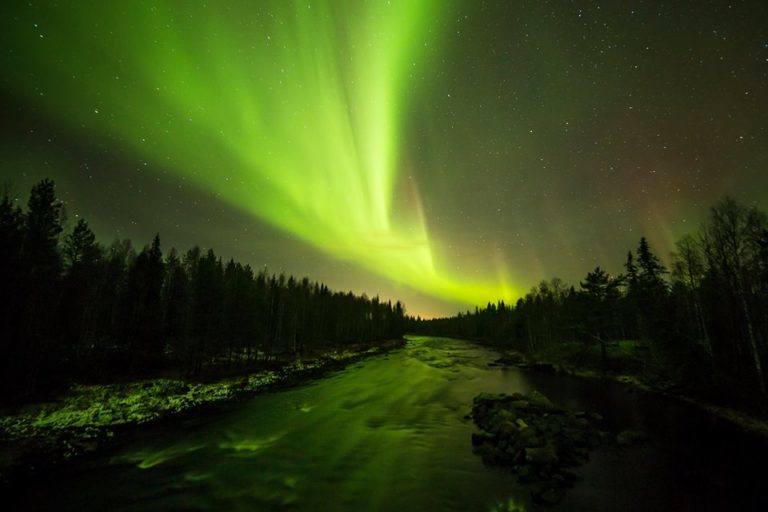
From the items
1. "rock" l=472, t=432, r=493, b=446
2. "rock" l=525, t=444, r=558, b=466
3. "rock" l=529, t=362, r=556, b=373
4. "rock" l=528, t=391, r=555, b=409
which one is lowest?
"rock" l=529, t=362, r=556, b=373

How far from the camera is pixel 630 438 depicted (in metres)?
18.8

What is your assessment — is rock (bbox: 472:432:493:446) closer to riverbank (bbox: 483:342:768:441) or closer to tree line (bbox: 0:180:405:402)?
riverbank (bbox: 483:342:768:441)

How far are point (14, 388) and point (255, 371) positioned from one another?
24.1 meters

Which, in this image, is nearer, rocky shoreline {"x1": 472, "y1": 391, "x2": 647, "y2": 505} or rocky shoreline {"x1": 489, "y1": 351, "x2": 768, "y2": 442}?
rocky shoreline {"x1": 472, "y1": 391, "x2": 647, "y2": 505}

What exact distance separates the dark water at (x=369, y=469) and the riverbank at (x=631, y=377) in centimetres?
168

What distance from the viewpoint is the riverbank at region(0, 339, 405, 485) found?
15.6 m

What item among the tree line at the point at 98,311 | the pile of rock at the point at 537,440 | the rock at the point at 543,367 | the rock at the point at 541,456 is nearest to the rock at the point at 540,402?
the pile of rock at the point at 537,440

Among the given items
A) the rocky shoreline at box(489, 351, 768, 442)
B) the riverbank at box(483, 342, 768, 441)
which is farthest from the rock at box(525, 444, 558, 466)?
the riverbank at box(483, 342, 768, 441)

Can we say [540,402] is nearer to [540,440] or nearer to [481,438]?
[481,438]

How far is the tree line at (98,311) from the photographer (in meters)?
25.4

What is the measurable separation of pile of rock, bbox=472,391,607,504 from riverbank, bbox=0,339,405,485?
22.6 m

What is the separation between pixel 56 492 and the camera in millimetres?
12547

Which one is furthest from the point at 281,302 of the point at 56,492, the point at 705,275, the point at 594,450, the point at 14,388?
the point at 705,275

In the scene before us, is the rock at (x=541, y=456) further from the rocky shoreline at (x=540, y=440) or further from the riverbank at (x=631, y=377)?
the riverbank at (x=631, y=377)
